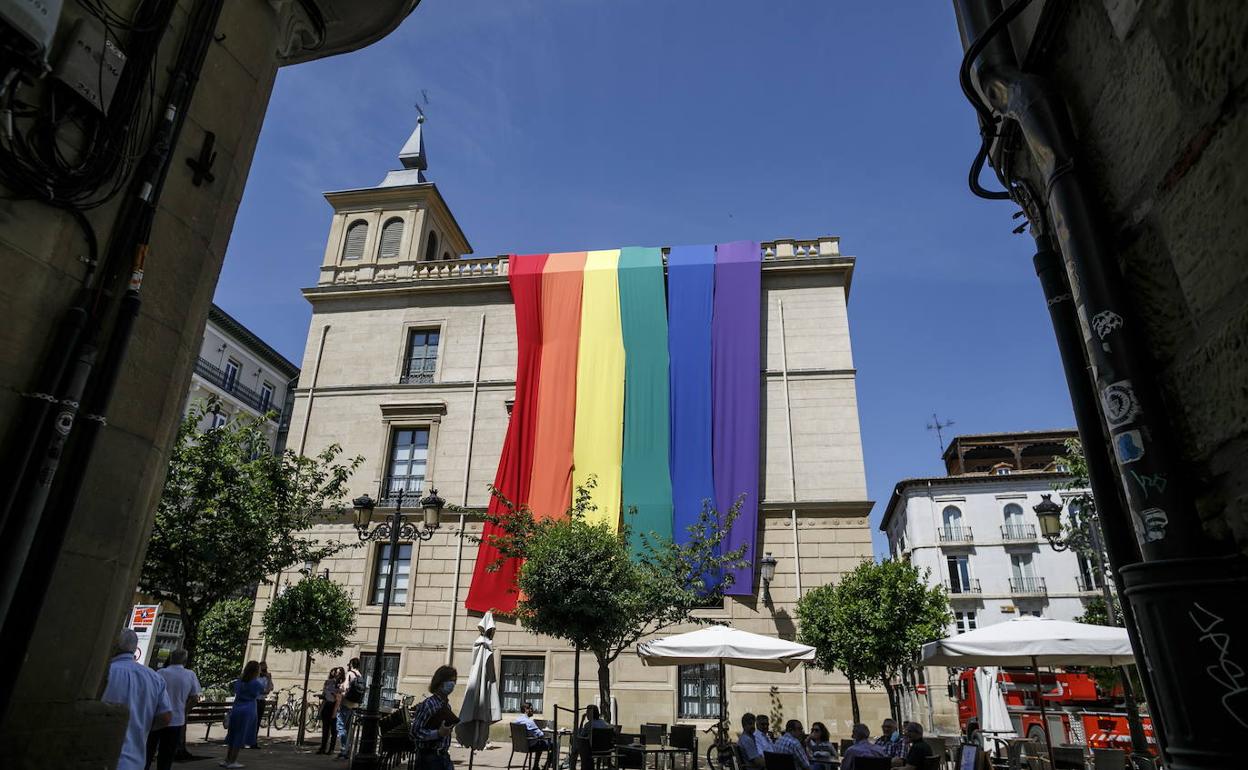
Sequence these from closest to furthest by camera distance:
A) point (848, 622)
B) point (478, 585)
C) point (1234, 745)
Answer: point (1234, 745), point (848, 622), point (478, 585)

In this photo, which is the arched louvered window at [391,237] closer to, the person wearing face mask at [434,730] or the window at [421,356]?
the window at [421,356]

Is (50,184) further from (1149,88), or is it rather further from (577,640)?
(577,640)

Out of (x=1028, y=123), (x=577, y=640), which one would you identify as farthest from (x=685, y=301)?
(x=1028, y=123)

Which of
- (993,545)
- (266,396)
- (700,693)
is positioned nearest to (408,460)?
(700,693)

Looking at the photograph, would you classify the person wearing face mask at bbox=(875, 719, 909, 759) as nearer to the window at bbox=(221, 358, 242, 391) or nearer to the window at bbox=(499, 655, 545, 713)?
the window at bbox=(499, 655, 545, 713)

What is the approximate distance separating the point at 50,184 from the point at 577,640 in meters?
11.2

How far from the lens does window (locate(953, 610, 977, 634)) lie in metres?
36.3

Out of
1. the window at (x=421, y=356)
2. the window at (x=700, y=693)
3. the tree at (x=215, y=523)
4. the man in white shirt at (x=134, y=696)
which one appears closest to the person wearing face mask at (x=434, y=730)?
the man in white shirt at (x=134, y=696)

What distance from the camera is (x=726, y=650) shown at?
1176 centimetres

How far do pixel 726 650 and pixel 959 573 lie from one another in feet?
108

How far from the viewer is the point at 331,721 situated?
13.6 m

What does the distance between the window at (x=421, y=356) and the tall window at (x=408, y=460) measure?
2.01 meters

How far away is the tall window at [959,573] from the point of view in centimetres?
3838

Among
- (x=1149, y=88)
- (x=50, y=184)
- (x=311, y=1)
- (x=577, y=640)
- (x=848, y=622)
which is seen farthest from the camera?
(x=848, y=622)
